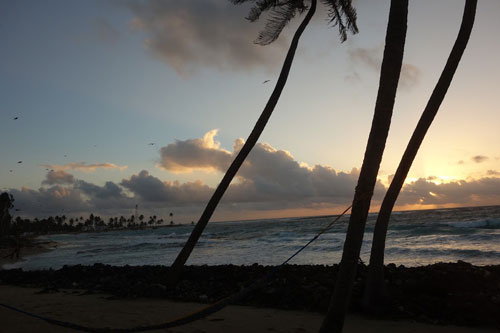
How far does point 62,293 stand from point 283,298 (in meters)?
6.12

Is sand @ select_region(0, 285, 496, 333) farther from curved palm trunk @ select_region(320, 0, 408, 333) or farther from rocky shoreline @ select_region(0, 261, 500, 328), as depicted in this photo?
curved palm trunk @ select_region(320, 0, 408, 333)

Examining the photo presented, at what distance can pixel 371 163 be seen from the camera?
393cm

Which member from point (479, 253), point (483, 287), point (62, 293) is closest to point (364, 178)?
point (483, 287)

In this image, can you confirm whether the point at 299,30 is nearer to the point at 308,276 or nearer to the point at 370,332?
the point at 308,276

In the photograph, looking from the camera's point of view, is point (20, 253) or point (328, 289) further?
point (20, 253)

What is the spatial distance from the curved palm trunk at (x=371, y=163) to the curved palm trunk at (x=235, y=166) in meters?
5.19

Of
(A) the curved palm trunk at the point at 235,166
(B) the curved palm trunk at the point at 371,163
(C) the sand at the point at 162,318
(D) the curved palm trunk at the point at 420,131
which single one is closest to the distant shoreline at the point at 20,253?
(C) the sand at the point at 162,318

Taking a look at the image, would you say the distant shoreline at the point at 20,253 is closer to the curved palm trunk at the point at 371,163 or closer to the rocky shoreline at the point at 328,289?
the rocky shoreline at the point at 328,289

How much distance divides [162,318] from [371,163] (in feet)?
17.0

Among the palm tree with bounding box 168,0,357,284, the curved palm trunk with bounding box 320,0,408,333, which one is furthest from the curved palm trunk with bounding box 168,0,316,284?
the curved palm trunk with bounding box 320,0,408,333

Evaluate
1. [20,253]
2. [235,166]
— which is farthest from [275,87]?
[20,253]

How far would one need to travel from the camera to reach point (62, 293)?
9.62m

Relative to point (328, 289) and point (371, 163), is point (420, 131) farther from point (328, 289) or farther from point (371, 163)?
point (328, 289)

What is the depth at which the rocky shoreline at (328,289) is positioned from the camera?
6.55 metres
